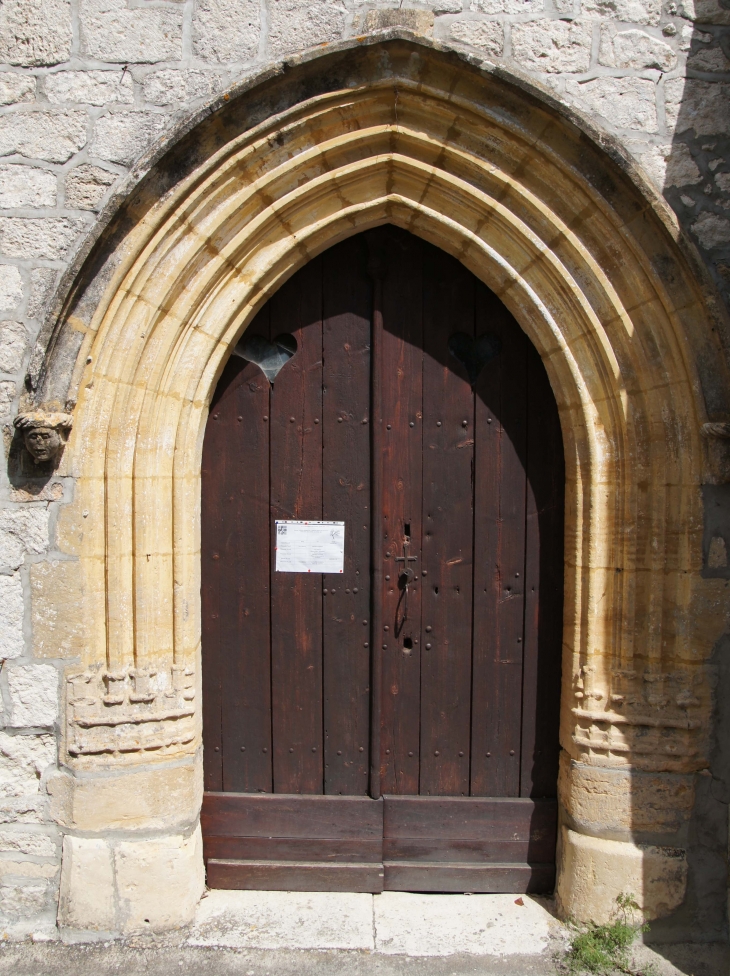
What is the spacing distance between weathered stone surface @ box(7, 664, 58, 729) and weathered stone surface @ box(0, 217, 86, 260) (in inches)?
61.4

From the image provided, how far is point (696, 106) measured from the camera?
2539 mm

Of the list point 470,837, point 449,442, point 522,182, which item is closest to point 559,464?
point 449,442

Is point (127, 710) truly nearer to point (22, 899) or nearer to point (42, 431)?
point (22, 899)

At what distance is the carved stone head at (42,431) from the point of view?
2482 millimetres

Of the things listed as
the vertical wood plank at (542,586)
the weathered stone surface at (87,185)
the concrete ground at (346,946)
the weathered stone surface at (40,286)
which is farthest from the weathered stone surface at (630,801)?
the weathered stone surface at (87,185)

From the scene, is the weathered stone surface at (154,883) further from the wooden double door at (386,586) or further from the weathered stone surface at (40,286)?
the weathered stone surface at (40,286)

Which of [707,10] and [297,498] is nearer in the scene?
[707,10]

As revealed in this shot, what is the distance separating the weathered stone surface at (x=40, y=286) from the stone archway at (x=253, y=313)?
0.40ft

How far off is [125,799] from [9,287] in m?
2.00

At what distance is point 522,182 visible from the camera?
2686mm

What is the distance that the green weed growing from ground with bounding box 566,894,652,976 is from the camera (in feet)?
8.45

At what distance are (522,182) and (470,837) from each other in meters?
2.71

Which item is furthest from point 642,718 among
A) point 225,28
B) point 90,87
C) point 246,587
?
point 90,87

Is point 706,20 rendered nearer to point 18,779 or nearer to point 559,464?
point 559,464
